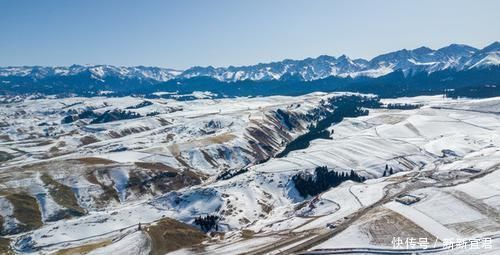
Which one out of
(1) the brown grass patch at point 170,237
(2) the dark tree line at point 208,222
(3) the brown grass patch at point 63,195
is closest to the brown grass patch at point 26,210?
A: (3) the brown grass patch at point 63,195

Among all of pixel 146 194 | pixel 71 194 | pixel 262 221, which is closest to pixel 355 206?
pixel 262 221

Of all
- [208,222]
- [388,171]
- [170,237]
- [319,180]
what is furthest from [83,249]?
[388,171]

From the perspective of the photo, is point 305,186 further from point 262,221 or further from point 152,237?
point 152,237

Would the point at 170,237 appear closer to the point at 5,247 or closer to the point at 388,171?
the point at 5,247

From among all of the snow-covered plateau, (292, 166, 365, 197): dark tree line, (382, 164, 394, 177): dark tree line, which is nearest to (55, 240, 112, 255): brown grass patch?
the snow-covered plateau

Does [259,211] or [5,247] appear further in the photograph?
[259,211]

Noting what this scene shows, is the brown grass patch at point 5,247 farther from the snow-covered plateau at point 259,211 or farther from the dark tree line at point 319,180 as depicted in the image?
the dark tree line at point 319,180
